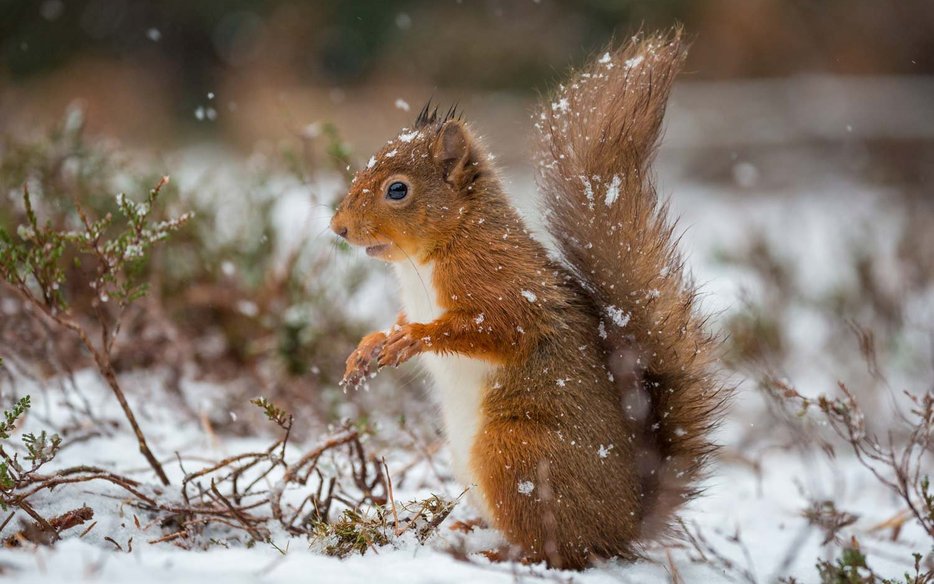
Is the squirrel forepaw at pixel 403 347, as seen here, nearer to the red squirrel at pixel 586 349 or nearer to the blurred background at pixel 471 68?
the red squirrel at pixel 586 349

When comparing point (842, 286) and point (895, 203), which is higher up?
point (895, 203)

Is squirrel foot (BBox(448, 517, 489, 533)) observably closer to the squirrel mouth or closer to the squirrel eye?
the squirrel mouth

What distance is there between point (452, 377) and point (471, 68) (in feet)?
31.7

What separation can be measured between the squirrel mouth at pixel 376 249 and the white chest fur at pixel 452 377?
0.21 feet

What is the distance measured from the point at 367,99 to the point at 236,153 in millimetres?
1991

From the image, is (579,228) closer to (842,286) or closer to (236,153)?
(842,286)

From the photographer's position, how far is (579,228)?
194 centimetres

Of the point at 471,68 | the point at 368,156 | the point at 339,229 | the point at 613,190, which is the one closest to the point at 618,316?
the point at 613,190

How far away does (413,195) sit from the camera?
214 cm

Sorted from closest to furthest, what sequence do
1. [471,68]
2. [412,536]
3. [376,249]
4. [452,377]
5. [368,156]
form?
[412,536] → [452,377] → [376,249] → [368,156] → [471,68]

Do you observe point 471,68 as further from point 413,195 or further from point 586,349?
point 586,349

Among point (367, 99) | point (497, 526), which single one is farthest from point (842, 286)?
point (367, 99)

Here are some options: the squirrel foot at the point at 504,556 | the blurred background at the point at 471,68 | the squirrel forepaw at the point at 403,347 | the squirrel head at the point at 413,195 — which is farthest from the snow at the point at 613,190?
the blurred background at the point at 471,68

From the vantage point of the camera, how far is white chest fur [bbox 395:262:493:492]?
1957 millimetres
